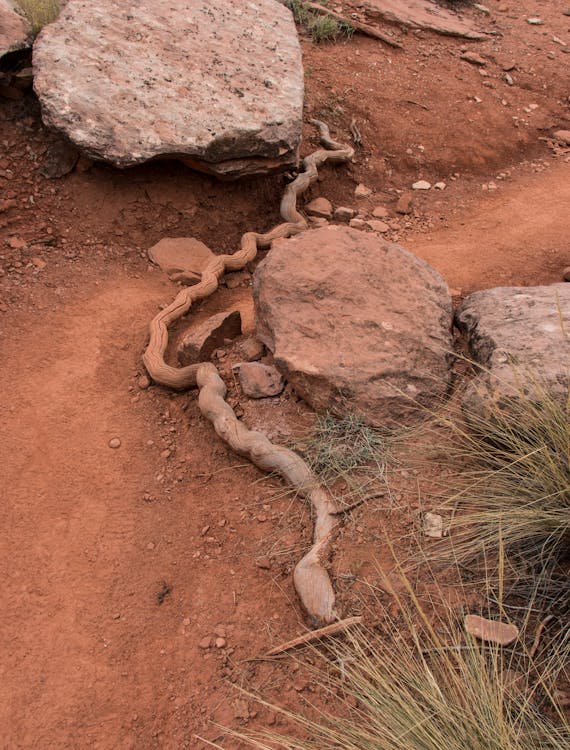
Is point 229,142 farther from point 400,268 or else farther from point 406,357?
point 406,357

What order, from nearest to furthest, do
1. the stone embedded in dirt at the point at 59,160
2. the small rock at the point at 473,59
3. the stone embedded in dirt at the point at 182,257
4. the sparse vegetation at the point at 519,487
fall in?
the sparse vegetation at the point at 519,487 < the stone embedded in dirt at the point at 182,257 < the stone embedded in dirt at the point at 59,160 < the small rock at the point at 473,59

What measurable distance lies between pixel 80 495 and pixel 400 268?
1979 millimetres

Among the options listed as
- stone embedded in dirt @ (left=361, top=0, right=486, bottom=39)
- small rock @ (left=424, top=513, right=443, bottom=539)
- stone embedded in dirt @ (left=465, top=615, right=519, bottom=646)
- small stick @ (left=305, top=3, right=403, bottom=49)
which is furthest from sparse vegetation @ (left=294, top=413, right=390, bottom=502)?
stone embedded in dirt @ (left=361, top=0, right=486, bottom=39)

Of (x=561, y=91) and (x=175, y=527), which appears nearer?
(x=175, y=527)

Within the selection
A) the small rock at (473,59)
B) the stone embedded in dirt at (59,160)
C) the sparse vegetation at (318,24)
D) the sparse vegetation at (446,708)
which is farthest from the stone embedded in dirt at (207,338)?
the small rock at (473,59)

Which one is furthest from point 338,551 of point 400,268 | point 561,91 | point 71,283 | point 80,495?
point 561,91

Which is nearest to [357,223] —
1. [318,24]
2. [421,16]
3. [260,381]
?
[260,381]

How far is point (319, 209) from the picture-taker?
189 inches

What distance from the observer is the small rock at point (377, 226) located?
4750 millimetres

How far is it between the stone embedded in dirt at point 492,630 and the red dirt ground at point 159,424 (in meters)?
0.47

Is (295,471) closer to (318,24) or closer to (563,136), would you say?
(563,136)

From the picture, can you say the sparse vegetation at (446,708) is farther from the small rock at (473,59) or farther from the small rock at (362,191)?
the small rock at (473,59)

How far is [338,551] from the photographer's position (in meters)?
2.53

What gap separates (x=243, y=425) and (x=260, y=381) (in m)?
0.26
